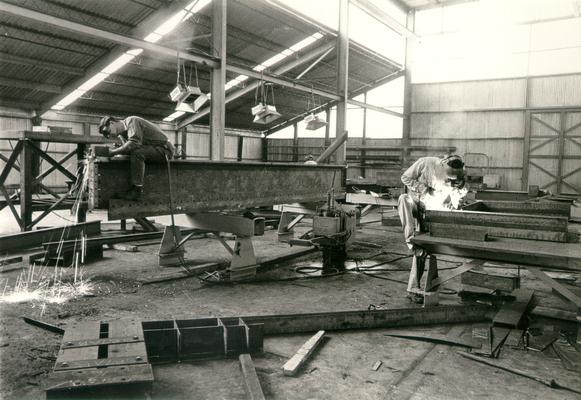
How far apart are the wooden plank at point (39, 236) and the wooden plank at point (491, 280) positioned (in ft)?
17.5

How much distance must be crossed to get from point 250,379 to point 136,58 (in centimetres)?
1249

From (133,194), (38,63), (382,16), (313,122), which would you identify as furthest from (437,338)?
(382,16)

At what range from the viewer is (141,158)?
4352 millimetres

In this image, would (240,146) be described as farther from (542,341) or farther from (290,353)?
(542,341)

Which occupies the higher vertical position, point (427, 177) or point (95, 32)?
point (95, 32)

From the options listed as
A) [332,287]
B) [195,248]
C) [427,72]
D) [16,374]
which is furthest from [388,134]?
[16,374]

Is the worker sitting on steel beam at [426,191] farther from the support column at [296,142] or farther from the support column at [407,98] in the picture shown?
the support column at [296,142]

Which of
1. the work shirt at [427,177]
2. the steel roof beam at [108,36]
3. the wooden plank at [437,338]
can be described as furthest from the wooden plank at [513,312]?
the steel roof beam at [108,36]

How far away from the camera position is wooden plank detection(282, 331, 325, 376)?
314cm

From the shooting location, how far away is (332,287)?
217 inches

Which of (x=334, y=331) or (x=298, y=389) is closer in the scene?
(x=298, y=389)

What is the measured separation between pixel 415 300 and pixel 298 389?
2317 millimetres

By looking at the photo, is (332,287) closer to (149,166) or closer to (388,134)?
(149,166)

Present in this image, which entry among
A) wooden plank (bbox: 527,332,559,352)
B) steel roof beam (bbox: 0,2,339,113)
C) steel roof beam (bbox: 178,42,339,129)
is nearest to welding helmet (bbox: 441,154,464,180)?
wooden plank (bbox: 527,332,559,352)
